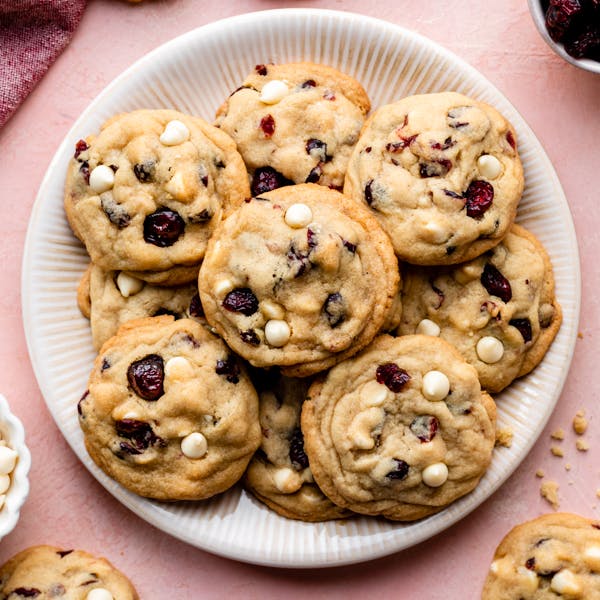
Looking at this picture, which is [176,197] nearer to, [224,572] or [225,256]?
[225,256]

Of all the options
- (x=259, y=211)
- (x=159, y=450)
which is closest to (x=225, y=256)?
(x=259, y=211)

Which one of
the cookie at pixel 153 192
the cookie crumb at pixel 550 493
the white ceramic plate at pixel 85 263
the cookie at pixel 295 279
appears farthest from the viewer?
the cookie crumb at pixel 550 493

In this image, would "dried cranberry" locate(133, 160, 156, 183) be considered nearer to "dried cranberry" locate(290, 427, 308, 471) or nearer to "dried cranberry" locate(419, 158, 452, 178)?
"dried cranberry" locate(419, 158, 452, 178)

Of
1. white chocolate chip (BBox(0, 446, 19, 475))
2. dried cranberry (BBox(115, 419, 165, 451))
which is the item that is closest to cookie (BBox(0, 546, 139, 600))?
white chocolate chip (BBox(0, 446, 19, 475))

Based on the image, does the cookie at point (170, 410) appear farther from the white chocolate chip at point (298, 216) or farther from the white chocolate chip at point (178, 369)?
the white chocolate chip at point (298, 216)

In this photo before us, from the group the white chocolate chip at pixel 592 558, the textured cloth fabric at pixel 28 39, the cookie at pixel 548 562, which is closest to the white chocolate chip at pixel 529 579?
the cookie at pixel 548 562

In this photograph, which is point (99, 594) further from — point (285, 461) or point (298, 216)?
point (298, 216)
